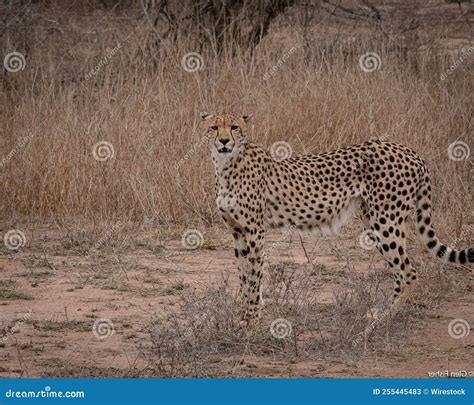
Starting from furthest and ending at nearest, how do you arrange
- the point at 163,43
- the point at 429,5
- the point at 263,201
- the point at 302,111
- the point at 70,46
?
the point at 429,5 < the point at 70,46 < the point at 163,43 < the point at 302,111 < the point at 263,201

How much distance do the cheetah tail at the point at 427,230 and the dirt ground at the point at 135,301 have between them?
0.32m

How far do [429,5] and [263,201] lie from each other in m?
8.00

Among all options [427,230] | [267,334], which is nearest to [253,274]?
[267,334]

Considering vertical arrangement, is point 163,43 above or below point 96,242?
above

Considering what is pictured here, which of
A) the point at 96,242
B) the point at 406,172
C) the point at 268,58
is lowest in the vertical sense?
the point at 96,242

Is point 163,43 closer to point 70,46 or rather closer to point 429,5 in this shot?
point 70,46

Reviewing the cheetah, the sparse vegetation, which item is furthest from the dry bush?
the cheetah

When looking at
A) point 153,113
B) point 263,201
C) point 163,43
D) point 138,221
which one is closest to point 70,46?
point 163,43

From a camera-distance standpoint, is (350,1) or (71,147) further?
(350,1)

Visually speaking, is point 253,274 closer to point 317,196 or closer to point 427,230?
point 317,196

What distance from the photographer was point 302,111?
8469mm

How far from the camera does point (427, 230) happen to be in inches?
232

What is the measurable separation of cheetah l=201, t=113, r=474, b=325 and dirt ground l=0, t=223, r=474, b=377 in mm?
297

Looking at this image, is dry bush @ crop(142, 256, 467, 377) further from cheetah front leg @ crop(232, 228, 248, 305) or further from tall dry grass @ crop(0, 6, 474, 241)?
tall dry grass @ crop(0, 6, 474, 241)
